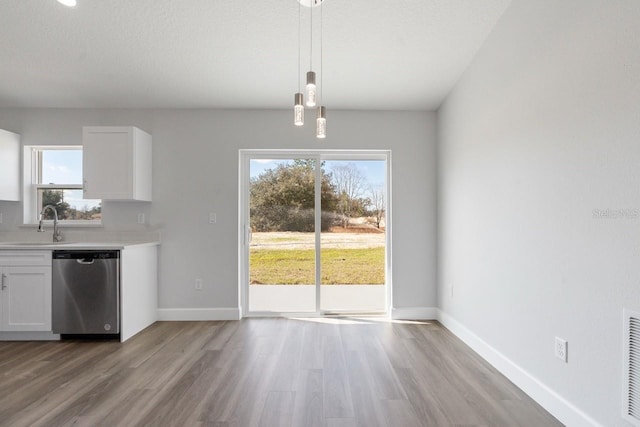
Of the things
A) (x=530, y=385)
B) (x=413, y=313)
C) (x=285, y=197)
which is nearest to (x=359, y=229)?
(x=285, y=197)

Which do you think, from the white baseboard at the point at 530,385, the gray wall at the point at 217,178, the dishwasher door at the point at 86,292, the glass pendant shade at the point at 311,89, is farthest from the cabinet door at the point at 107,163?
the white baseboard at the point at 530,385

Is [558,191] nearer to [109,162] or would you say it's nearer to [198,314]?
[198,314]

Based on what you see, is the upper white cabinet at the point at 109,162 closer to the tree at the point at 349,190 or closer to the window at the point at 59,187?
the window at the point at 59,187

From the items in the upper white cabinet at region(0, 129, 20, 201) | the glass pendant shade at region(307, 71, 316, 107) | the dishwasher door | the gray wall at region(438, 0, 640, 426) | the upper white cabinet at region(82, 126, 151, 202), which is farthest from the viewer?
the upper white cabinet at region(0, 129, 20, 201)

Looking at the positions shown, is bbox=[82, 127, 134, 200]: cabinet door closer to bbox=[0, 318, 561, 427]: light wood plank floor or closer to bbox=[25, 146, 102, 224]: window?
bbox=[25, 146, 102, 224]: window

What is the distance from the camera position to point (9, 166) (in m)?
3.78

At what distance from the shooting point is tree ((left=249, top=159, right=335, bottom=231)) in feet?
13.5

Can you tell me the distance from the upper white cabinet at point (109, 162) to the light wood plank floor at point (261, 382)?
149 centimetres

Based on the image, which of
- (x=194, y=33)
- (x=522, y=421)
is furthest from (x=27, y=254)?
(x=522, y=421)

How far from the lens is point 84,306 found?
3205mm

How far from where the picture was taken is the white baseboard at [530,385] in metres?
1.83

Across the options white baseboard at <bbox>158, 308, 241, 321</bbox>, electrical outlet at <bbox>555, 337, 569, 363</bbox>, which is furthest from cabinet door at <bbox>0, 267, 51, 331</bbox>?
electrical outlet at <bbox>555, 337, 569, 363</bbox>

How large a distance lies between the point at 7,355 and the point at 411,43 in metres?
4.31

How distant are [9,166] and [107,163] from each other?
122 cm
